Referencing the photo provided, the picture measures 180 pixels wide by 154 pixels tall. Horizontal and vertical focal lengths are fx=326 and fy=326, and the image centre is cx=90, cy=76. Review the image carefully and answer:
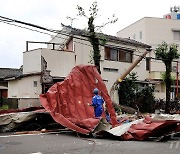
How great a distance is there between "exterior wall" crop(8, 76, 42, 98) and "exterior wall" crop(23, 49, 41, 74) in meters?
1.05

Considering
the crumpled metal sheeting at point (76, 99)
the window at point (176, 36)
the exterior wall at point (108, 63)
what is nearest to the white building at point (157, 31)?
the window at point (176, 36)

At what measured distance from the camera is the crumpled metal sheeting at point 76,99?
12.5 meters

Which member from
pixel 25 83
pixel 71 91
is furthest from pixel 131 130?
pixel 25 83

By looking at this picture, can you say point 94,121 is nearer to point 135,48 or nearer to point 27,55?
point 27,55

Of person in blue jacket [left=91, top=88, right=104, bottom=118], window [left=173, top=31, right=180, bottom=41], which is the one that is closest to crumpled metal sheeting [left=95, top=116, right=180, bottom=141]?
person in blue jacket [left=91, top=88, right=104, bottom=118]

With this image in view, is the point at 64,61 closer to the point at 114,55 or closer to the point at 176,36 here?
the point at 114,55

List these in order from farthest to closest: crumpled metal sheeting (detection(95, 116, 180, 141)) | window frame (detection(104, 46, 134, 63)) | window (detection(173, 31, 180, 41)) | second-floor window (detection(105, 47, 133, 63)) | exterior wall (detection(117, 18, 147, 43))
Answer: window (detection(173, 31, 180, 41)) → exterior wall (detection(117, 18, 147, 43)) → second-floor window (detection(105, 47, 133, 63)) → window frame (detection(104, 46, 134, 63)) → crumpled metal sheeting (detection(95, 116, 180, 141))

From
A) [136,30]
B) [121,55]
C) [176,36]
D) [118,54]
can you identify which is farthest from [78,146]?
[176,36]

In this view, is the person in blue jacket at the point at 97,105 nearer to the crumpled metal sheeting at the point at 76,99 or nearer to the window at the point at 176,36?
the crumpled metal sheeting at the point at 76,99

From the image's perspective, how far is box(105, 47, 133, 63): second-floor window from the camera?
105 feet

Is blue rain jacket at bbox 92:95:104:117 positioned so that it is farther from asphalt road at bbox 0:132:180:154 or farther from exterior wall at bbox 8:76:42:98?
exterior wall at bbox 8:76:42:98

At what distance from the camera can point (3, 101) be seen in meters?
23.5

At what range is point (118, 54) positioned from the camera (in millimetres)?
32750

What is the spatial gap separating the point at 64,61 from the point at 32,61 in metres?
2.74
